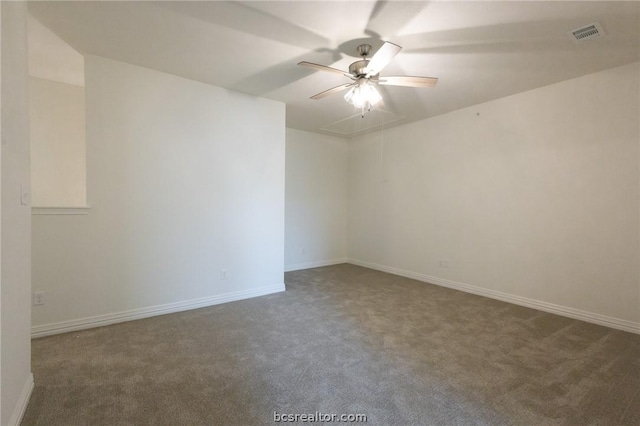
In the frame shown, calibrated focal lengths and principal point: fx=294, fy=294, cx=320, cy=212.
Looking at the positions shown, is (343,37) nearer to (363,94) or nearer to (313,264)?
(363,94)

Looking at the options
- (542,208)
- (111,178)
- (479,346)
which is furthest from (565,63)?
(111,178)

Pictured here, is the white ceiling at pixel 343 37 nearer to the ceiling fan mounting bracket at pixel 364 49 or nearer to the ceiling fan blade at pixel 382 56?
the ceiling fan mounting bracket at pixel 364 49

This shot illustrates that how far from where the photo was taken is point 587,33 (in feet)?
7.80

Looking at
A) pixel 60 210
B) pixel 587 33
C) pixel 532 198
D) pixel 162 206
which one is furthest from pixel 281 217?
pixel 587 33

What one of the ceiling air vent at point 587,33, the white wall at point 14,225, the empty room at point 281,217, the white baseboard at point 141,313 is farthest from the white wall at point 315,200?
the ceiling air vent at point 587,33

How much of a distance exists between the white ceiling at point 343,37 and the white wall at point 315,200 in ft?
6.95

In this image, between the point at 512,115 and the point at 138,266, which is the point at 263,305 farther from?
the point at 512,115

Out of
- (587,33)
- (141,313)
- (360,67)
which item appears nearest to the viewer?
(587,33)

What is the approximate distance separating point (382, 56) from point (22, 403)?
10.4 feet

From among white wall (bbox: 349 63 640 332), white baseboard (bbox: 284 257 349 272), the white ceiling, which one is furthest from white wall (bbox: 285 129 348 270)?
the white ceiling

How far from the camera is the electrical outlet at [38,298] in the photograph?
2.66m

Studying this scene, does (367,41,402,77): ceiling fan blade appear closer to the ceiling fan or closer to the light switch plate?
the ceiling fan

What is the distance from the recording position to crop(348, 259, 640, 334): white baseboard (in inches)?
117

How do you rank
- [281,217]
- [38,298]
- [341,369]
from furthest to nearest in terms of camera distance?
[281,217] → [38,298] → [341,369]
